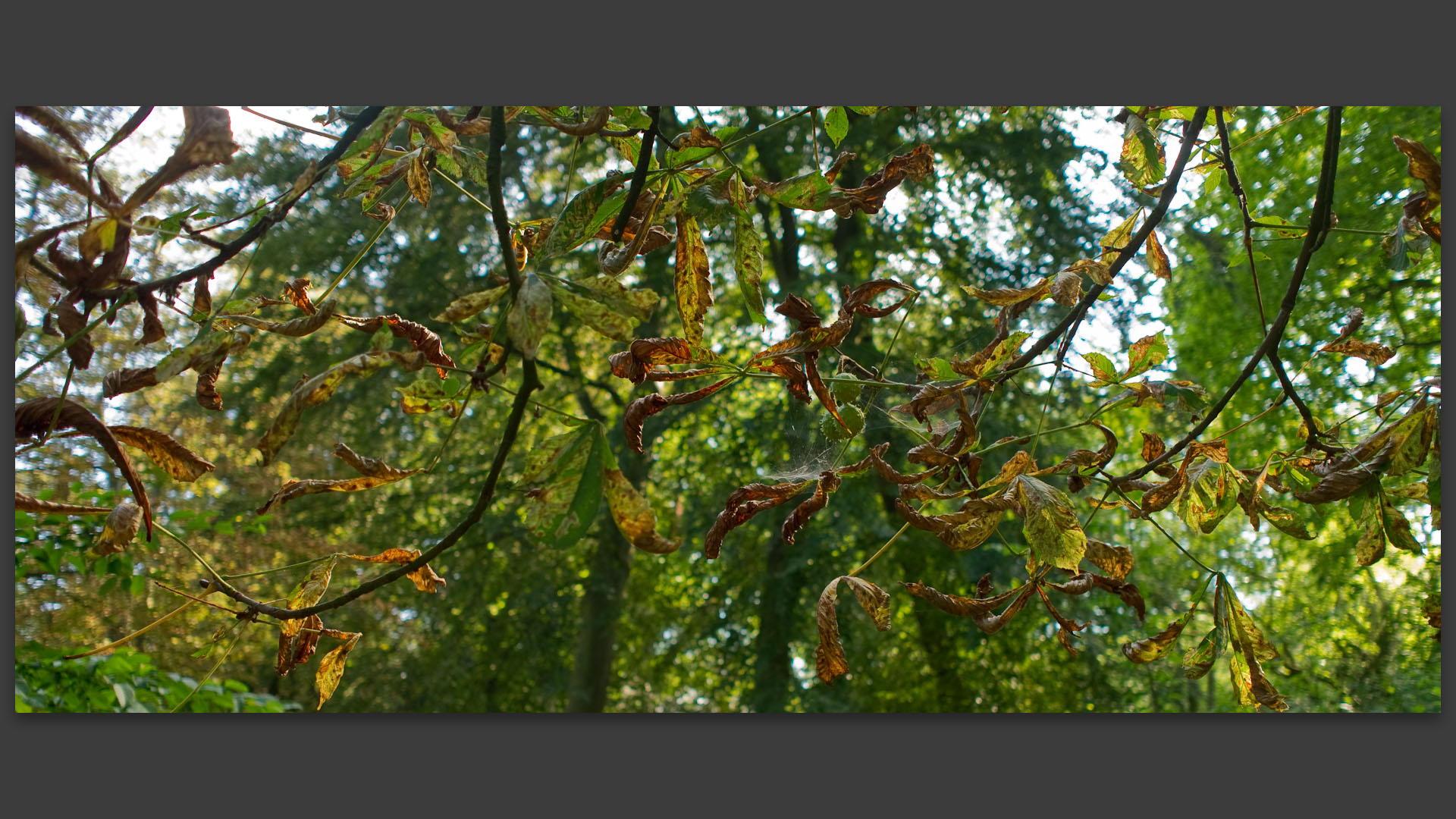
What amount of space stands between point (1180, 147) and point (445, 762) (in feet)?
5.50

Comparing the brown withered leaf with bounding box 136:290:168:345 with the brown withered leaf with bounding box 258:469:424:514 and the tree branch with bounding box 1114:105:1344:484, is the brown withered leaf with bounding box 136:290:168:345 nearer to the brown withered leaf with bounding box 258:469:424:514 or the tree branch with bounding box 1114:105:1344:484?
the brown withered leaf with bounding box 258:469:424:514

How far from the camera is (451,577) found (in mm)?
3771

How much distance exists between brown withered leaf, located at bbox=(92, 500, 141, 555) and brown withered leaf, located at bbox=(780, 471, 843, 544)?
35cm

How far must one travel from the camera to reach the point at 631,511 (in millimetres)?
448

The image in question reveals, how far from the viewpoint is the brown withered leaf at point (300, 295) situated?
1.73 ft

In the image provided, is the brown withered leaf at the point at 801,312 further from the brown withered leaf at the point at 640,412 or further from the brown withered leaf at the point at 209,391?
the brown withered leaf at the point at 209,391

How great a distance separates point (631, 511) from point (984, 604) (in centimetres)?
33

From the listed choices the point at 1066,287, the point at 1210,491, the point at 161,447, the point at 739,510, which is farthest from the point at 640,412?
the point at 1210,491

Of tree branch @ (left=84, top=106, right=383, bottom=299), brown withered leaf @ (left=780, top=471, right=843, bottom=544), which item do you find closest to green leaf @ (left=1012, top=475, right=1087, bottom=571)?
brown withered leaf @ (left=780, top=471, right=843, bottom=544)

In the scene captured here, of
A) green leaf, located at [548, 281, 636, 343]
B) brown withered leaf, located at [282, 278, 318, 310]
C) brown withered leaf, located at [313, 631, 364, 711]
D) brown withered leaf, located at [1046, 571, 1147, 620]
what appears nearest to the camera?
green leaf, located at [548, 281, 636, 343]

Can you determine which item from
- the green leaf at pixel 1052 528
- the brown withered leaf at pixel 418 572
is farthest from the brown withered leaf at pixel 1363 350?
the brown withered leaf at pixel 418 572

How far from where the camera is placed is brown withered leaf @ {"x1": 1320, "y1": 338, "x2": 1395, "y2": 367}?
0.80 meters

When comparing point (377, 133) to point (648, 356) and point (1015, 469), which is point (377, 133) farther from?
point (1015, 469)

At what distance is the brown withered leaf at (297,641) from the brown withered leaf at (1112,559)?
53 centimetres
